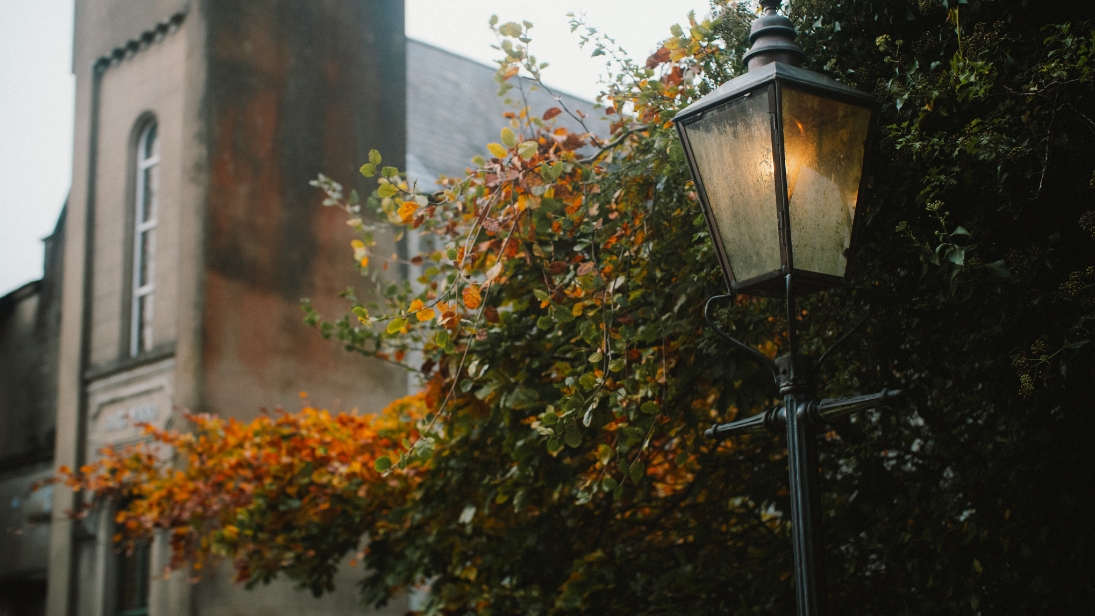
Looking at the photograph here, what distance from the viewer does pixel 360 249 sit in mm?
5258

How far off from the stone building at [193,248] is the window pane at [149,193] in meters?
0.03

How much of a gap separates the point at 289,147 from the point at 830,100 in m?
11.2

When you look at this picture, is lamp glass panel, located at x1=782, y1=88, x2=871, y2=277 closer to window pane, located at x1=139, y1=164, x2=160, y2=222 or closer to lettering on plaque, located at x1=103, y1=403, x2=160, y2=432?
lettering on plaque, located at x1=103, y1=403, x2=160, y2=432

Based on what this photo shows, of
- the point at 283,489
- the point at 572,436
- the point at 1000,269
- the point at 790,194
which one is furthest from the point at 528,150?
the point at 283,489

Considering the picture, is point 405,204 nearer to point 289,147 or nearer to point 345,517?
point 345,517

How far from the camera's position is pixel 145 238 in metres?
13.1

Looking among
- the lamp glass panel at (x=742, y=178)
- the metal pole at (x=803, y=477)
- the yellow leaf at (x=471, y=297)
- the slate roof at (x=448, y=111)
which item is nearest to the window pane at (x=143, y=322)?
the slate roof at (x=448, y=111)

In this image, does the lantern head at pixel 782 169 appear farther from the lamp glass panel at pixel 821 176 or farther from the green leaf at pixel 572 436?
the green leaf at pixel 572 436

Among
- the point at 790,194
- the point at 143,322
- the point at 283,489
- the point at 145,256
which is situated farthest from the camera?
the point at 145,256

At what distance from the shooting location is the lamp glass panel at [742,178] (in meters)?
2.71

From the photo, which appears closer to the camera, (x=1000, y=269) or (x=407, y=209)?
(x=1000, y=269)

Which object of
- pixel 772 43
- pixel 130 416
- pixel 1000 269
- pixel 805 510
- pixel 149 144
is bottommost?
pixel 805 510

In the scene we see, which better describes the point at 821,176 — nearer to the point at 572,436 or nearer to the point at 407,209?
the point at 572,436

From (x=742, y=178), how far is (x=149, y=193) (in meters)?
12.1
